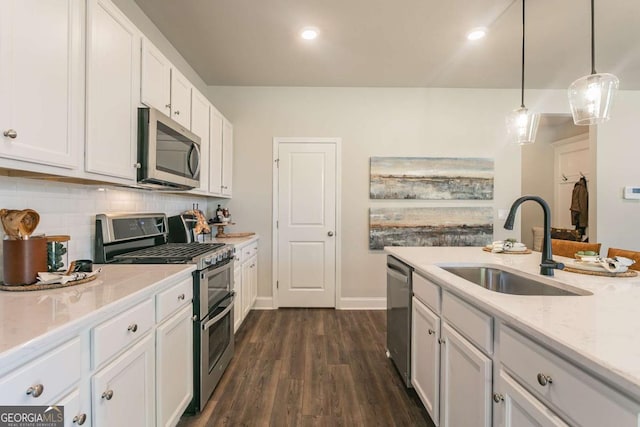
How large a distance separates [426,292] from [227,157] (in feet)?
9.02

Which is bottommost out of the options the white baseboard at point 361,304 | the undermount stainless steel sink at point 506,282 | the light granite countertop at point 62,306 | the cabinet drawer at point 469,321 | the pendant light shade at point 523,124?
the white baseboard at point 361,304

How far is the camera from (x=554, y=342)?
770 millimetres

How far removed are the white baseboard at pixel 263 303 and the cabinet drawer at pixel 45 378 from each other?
302cm

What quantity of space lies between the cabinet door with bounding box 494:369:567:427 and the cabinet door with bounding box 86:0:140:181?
188 centimetres

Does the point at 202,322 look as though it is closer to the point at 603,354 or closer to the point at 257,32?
the point at 603,354

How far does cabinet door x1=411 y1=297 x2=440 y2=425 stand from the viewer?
1.61 meters

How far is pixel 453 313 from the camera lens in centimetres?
Answer: 144

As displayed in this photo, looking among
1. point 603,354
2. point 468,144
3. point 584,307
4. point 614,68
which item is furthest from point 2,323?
point 614,68

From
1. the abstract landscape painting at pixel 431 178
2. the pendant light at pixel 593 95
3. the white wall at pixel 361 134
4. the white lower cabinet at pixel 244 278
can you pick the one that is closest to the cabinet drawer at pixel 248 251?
the white lower cabinet at pixel 244 278

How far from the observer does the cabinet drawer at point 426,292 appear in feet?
5.33

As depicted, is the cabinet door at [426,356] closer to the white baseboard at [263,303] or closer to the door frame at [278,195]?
the door frame at [278,195]

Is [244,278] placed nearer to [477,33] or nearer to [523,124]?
[523,124]

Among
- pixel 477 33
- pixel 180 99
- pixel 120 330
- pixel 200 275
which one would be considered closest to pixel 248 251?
pixel 200 275

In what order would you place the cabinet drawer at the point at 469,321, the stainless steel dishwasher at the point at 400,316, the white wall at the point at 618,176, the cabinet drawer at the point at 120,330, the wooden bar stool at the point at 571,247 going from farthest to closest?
1. the white wall at the point at 618,176
2. the wooden bar stool at the point at 571,247
3. the stainless steel dishwasher at the point at 400,316
4. the cabinet drawer at the point at 469,321
5. the cabinet drawer at the point at 120,330
